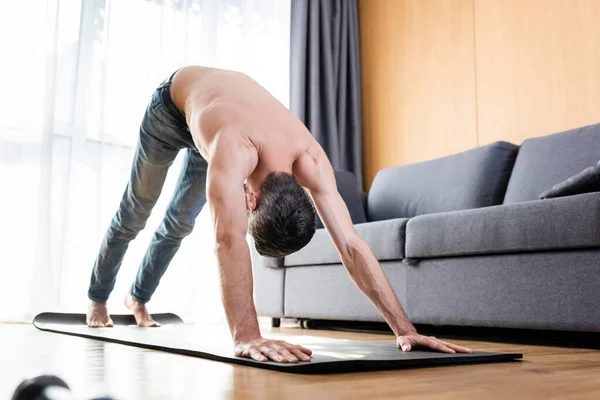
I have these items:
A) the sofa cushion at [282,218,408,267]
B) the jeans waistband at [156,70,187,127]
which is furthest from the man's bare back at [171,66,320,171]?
the sofa cushion at [282,218,408,267]

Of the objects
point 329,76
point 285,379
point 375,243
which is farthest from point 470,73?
point 285,379

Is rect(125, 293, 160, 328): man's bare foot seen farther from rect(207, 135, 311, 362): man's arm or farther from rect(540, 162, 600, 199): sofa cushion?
rect(540, 162, 600, 199): sofa cushion

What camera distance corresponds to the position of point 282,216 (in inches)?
68.6

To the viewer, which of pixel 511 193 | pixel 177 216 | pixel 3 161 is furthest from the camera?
pixel 3 161

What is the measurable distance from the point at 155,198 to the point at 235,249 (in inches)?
45.2

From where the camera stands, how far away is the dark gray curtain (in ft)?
15.9

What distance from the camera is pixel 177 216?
2766mm

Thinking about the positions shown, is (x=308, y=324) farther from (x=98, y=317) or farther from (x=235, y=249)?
(x=235, y=249)

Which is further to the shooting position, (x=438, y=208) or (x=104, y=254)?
(x=438, y=208)

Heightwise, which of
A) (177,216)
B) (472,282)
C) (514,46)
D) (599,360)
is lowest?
(599,360)

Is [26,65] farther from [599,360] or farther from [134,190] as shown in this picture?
[599,360]

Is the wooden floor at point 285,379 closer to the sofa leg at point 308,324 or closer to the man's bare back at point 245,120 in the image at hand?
the man's bare back at point 245,120

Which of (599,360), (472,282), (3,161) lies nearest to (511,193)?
(472,282)

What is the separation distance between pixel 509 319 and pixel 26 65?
306cm
